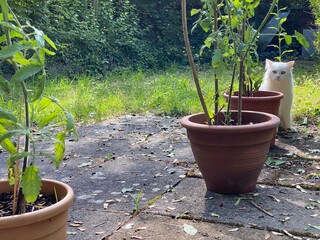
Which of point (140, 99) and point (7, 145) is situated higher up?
point (7, 145)

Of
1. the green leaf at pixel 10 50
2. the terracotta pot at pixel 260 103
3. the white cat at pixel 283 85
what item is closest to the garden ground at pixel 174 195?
the white cat at pixel 283 85

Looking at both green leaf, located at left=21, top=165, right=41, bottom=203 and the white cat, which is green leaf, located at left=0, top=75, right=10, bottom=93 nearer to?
green leaf, located at left=21, top=165, right=41, bottom=203

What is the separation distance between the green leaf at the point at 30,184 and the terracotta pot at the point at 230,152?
1054mm

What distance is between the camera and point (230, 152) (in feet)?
7.32

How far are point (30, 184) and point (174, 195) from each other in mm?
1095

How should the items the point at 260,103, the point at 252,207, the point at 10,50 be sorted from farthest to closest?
the point at 260,103, the point at 252,207, the point at 10,50

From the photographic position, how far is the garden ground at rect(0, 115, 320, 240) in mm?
1897

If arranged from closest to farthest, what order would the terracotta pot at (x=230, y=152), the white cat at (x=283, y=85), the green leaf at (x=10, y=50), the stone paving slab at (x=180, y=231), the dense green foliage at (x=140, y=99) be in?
1. the green leaf at (x=10, y=50)
2. the stone paving slab at (x=180, y=231)
3. the terracotta pot at (x=230, y=152)
4. the white cat at (x=283, y=85)
5. the dense green foliage at (x=140, y=99)

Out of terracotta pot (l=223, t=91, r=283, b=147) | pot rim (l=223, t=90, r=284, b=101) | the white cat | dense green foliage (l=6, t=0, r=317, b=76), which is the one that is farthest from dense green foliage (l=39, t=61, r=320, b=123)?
dense green foliage (l=6, t=0, r=317, b=76)

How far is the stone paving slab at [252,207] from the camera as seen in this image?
6.36ft

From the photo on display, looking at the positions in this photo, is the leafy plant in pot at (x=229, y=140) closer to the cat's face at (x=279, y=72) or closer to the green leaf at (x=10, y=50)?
the green leaf at (x=10, y=50)

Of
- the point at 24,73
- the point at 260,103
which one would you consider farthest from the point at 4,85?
the point at 260,103

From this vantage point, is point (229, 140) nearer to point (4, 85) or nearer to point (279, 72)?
point (4, 85)

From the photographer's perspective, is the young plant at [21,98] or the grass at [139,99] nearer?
the young plant at [21,98]
